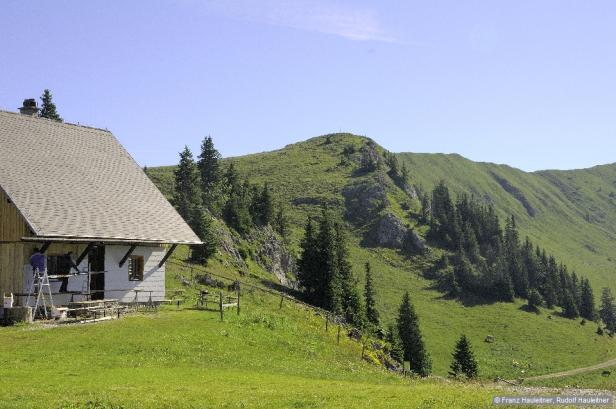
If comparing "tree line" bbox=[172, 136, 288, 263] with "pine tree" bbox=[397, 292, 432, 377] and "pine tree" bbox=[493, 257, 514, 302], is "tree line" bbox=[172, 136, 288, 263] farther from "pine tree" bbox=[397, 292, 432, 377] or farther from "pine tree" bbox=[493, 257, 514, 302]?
"pine tree" bbox=[493, 257, 514, 302]

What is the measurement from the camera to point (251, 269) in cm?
9162

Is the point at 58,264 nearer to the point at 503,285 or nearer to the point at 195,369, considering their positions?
the point at 195,369

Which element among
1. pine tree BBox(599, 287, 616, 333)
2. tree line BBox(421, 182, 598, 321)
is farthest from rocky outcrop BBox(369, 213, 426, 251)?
pine tree BBox(599, 287, 616, 333)

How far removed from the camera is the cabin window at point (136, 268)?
37906 millimetres

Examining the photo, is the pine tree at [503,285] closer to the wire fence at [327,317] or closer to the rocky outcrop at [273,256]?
the rocky outcrop at [273,256]

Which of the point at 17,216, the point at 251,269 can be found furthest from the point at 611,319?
the point at 17,216

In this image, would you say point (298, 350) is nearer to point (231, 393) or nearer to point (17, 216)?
point (231, 393)

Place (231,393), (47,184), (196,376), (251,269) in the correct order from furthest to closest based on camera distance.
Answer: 1. (251,269)
2. (47,184)
3. (196,376)
4. (231,393)

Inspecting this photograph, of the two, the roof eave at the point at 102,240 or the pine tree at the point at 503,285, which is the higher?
the roof eave at the point at 102,240

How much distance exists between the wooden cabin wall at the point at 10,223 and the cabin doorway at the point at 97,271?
521 centimetres

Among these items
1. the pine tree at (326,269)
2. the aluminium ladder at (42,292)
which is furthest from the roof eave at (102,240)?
the pine tree at (326,269)

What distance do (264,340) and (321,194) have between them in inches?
6184

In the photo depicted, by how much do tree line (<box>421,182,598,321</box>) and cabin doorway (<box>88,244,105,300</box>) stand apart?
11979cm

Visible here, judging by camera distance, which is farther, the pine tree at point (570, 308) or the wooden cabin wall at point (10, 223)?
the pine tree at point (570, 308)
